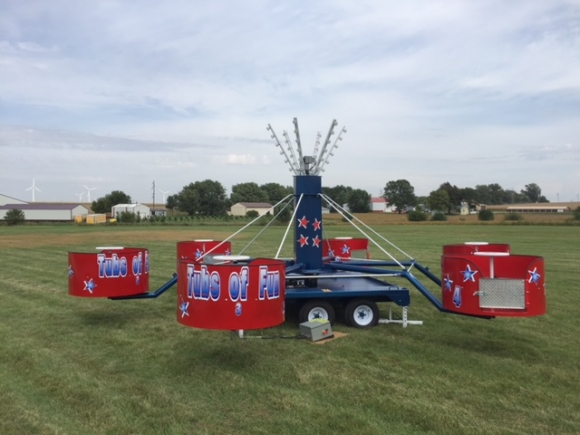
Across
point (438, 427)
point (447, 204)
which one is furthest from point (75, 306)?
point (447, 204)

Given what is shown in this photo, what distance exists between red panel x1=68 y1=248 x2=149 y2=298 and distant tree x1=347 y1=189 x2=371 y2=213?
340 ft

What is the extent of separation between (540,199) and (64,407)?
209551 millimetres

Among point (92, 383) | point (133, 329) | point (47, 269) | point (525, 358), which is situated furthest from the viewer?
point (47, 269)

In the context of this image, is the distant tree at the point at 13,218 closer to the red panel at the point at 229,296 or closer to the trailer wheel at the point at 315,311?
the trailer wheel at the point at 315,311

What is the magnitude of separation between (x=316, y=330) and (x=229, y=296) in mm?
2367

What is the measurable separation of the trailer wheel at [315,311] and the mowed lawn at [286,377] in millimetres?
339

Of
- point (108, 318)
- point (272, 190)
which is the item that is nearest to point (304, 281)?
point (108, 318)

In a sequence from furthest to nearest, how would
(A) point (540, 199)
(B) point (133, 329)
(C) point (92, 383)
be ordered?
(A) point (540, 199) < (B) point (133, 329) < (C) point (92, 383)

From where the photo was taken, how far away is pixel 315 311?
9.13 meters

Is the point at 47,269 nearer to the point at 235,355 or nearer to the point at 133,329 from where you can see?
the point at 133,329

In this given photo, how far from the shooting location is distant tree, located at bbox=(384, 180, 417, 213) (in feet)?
424

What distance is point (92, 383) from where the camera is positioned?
6371 mm

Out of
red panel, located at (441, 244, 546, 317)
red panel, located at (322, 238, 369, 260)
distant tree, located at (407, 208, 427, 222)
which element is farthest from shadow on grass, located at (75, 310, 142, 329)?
distant tree, located at (407, 208, 427, 222)

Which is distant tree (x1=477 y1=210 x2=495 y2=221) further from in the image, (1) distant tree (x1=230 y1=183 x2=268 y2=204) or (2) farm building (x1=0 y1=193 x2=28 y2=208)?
(2) farm building (x1=0 y1=193 x2=28 y2=208)
